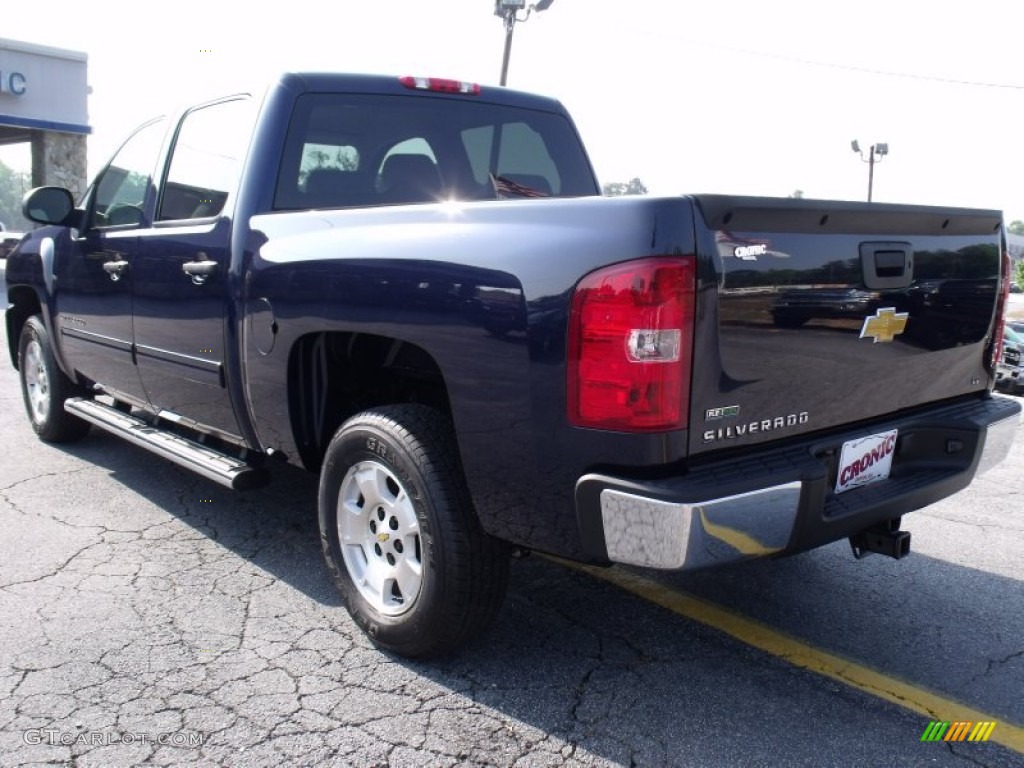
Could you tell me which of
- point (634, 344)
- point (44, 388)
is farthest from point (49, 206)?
point (634, 344)

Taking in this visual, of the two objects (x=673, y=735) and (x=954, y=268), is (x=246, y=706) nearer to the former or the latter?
(x=673, y=735)

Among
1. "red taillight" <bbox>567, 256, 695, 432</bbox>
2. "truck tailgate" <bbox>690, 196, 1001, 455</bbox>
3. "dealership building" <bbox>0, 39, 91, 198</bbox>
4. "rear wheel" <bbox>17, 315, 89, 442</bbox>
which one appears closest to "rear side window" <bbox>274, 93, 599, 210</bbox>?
"red taillight" <bbox>567, 256, 695, 432</bbox>

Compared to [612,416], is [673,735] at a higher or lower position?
lower

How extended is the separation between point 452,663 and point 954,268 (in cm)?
212

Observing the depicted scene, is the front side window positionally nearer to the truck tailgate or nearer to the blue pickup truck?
the blue pickup truck

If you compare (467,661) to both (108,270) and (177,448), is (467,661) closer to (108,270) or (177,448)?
(177,448)

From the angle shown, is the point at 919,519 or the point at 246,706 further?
the point at 919,519

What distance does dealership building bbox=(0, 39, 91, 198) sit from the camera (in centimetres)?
2406

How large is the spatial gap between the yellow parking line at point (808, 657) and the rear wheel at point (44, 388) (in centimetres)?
337

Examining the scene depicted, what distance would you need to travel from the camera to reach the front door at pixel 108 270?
4.29 metres

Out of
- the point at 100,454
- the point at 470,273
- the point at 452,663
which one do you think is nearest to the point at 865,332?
the point at 470,273

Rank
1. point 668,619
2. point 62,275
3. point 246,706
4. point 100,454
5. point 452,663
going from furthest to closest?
point 100,454 < point 62,275 < point 668,619 < point 452,663 < point 246,706

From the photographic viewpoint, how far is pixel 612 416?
2.33 meters
